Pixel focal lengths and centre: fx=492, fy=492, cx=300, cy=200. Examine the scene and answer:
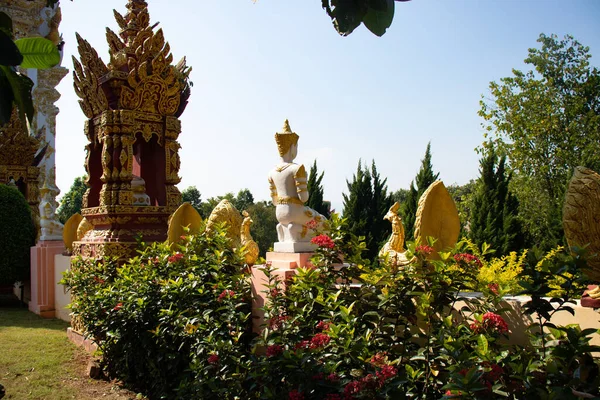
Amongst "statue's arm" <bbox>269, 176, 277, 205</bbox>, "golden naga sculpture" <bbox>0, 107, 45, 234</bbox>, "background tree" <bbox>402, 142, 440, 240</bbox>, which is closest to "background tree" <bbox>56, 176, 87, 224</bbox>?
"golden naga sculpture" <bbox>0, 107, 45, 234</bbox>

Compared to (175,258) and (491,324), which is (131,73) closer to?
(175,258)

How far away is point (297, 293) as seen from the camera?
3.90 meters

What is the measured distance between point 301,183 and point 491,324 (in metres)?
2.49

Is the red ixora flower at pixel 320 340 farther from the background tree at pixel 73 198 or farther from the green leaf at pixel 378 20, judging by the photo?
the background tree at pixel 73 198

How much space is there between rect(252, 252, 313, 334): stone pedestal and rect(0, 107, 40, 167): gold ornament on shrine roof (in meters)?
12.3

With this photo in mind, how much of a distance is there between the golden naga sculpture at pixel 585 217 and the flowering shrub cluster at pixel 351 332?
0.25 metres

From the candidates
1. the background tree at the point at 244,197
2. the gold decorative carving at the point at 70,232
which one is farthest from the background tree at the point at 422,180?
the background tree at the point at 244,197

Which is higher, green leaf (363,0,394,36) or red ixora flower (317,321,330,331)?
green leaf (363,0,394,36)

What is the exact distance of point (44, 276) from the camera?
10.4m

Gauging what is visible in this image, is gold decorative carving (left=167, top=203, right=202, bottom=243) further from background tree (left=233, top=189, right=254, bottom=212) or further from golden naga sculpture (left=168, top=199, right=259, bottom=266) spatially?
background tree (left=233, top=189, right=254, bottom=212)

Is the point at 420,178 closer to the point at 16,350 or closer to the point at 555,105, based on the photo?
the point at 555,105

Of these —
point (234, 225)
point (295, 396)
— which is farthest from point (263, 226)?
point (295, 396)

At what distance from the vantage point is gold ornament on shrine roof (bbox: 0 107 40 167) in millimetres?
14352

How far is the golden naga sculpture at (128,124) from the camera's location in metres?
7.98
